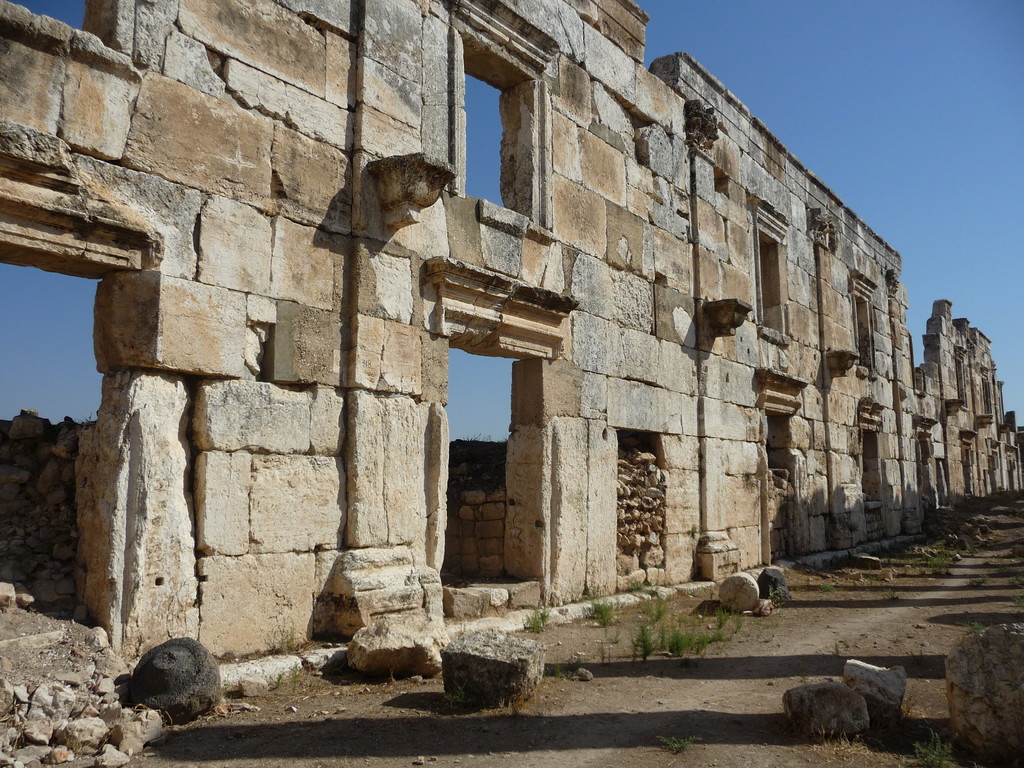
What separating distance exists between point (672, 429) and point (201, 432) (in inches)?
221

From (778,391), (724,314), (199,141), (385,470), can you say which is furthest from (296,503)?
(778,391)

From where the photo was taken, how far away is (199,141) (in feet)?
15.9

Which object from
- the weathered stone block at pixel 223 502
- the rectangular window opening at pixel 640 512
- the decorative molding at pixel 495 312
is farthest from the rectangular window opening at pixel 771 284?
the weathered stone block at pixel 223 502

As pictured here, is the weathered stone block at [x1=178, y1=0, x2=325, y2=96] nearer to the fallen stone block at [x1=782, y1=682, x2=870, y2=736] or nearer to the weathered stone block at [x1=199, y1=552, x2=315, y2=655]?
the weathered stone block at [x1=199, y1=552, x2=315, y2=655]

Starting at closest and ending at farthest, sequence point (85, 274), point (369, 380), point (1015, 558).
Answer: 1. point (85, 274)
2. point (369, 380)
3. point (1015, 558)

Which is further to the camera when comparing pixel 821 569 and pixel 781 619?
pixel 821 569

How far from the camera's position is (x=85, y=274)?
4.54m

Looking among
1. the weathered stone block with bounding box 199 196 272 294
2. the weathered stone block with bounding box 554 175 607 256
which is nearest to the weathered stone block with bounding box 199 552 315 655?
the weathered stone block with bounding box 199 196 272 294

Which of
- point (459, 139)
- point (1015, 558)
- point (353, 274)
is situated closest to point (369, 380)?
point (353, 274)

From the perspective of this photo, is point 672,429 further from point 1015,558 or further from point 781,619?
point 1015,558

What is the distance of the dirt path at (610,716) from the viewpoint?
373 cm

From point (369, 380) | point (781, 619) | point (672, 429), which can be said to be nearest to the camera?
point (369, 380)

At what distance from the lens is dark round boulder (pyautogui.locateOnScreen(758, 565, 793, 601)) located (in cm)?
831

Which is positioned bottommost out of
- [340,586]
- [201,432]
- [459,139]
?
[340,586]
